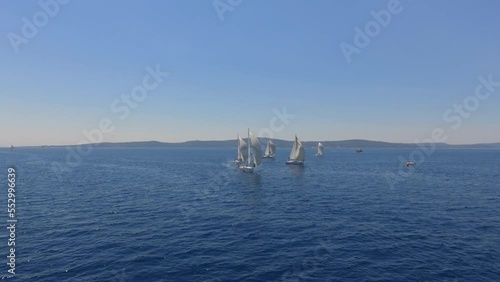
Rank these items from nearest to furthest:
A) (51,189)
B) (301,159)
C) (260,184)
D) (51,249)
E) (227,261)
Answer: (227,261) → (51,249) → (51,189) → (260,184) → (301,159)

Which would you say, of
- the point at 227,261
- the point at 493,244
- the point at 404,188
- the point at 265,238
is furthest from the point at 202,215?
the point at 404,188

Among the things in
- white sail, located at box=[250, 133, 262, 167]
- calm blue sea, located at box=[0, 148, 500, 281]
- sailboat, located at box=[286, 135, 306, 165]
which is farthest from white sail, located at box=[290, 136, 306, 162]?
calm blue sea, located at box=[0, 148, 500, 281]

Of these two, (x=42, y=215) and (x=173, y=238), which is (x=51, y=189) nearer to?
(x=42, y=215)

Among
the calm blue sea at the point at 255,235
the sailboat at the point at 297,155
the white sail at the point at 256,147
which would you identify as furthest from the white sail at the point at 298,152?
the calm blue sea at the point at 255,235

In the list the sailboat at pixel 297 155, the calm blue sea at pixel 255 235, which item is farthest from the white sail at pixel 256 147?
the sailboat at pixel 297 155

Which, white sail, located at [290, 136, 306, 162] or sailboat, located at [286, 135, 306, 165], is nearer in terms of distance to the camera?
sailboat, located at [286, 135, 306, 165]

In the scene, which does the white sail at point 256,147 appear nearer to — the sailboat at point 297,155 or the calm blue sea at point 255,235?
the calm blue sea at point 255,235

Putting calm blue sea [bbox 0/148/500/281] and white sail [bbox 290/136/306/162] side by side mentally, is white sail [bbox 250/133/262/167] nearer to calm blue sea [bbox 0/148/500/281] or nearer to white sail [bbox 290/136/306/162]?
calm blue sea [bbox 0/148/500/281]

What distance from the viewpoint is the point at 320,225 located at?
60.2 m

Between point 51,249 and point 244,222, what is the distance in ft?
112

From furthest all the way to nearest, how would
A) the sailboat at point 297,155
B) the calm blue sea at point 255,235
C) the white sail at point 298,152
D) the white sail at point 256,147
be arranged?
the white sail at point 298,152 < the sailboat at point 297,155 < the white sail at point 256,147 < the calm blue sea at point 255,235

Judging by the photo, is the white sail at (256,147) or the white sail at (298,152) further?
the white sail at (298,152)

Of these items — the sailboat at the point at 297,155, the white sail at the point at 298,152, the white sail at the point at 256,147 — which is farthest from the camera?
the white sail at the point at 298,152

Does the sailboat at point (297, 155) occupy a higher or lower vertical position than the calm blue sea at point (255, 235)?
higher
